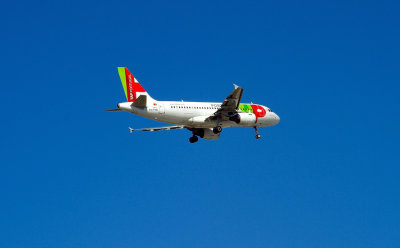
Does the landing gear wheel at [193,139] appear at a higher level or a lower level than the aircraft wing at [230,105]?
lower

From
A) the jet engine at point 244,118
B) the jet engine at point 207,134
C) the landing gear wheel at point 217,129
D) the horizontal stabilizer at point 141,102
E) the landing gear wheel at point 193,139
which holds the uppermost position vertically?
the jet engine at point 244,118

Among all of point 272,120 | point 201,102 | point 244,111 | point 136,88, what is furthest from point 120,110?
point 272,120

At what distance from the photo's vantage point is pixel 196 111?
68938mm

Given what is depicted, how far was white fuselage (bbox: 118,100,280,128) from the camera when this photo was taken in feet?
214

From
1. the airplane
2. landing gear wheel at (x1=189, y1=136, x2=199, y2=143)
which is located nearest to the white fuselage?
the airplane

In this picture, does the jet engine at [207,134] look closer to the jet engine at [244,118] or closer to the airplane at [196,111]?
the airplane at [196,111]

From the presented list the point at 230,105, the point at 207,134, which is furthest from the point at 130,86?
the point at 207,134

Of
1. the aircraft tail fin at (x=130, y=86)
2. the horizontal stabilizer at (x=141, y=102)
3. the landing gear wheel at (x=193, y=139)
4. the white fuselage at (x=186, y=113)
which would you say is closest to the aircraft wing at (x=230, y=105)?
the white fuselage at (x=186, y=113)

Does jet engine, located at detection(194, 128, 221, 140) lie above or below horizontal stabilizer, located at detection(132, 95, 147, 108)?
above

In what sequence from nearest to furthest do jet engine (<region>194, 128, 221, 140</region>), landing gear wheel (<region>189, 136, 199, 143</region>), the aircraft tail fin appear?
1. the aircraft tail fin
2. jet engine (<region>194, 128, 221, 140</region>)
3. landing gear wheel (<region>189, 136, 199, 143</region>)

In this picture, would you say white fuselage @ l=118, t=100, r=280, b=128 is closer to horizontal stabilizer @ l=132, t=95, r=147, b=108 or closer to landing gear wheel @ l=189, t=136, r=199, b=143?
horizontal stabilizer @ l=132, t=95, r=147, b=108

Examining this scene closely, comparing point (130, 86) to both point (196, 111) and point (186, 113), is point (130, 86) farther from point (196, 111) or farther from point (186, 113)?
point (196, 111)

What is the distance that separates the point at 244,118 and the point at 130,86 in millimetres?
13436

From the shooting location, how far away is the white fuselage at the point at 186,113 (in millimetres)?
65250
